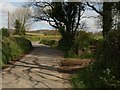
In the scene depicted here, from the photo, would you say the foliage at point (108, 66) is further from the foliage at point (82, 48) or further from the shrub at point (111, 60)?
the foliage at point (82, 48)

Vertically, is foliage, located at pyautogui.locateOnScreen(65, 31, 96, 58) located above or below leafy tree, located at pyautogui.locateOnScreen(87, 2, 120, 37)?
below

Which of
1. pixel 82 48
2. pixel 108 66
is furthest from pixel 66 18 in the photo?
pixel 108 66

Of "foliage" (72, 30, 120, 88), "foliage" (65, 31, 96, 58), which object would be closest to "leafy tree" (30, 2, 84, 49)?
"foliage" (65, 31, 96, 58)

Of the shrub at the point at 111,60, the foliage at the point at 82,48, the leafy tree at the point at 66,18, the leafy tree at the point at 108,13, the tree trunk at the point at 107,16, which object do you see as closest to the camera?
the shrub at the point at 111,60

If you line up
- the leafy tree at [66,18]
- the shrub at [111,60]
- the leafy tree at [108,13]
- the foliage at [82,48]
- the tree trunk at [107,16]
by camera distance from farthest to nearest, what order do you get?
the leafy tree at [66,18] → the foliage at [82,48] → the tree trunk at [107,16] → the leafy tree at [108,13] → the shrub at [111,60]

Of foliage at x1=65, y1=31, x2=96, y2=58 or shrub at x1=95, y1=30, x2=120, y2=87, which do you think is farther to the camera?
foliage at x1=65, y1=31, x2=96, y2=58

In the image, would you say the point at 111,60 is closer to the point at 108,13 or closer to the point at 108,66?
the point at 108,66

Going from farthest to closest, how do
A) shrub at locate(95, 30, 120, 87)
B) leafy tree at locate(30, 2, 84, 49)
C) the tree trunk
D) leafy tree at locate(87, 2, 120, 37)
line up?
leafy tree at locate(30, 2, 84, 49) → the tree trunk → leafy tree at locate(87, 2, 120, 37) → shrub at locate(95, 30, 120, 87)

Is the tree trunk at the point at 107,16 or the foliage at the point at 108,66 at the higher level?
the tree trunk at the point at 107,16

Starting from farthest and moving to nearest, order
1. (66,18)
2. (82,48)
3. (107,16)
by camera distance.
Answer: (66,18)
(82,48)
(107,16)

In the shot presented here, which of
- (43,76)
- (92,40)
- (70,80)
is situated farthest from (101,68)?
(92,40)

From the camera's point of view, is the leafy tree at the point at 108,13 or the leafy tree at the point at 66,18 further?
the leafy tree at the point at 66,18

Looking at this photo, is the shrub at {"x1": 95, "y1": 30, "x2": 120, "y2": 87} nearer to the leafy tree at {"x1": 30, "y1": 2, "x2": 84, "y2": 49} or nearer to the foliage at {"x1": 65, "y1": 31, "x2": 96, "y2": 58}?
the foliage at {"x1": 65, "y1": 31, "x2": 96, "y2": 58}

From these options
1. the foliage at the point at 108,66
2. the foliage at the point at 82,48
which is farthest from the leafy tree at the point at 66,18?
the foliage at the point at 108,66
